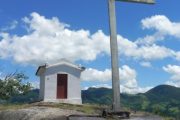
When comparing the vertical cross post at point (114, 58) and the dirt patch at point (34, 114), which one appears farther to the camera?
the dirt patch at point (34, 114)

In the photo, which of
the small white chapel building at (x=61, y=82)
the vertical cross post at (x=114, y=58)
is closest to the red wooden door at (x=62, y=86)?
the small white chapel building at (x=61, y=82)

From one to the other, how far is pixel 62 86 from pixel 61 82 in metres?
0.41

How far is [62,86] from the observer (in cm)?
3925

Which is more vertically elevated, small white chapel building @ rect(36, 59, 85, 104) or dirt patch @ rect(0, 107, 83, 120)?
small white chapel building @ rect(36, 59, 85, 104)

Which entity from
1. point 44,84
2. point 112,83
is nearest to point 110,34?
point 112,83

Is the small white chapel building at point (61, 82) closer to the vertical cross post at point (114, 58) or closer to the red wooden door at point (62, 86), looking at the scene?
the red wooden door at point (62, 86)

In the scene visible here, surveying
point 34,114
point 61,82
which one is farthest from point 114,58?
point 61,82

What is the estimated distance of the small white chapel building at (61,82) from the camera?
126ft

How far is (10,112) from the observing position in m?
12.7

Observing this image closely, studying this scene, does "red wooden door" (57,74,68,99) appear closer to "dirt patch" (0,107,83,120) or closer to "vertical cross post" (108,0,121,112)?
"dirt patch" (0,107,83,120)

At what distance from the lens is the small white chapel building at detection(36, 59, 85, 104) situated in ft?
126

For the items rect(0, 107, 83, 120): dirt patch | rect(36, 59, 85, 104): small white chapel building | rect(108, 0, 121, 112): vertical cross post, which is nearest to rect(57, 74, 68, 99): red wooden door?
rect(36, 59, 85, 104): small white chapel building

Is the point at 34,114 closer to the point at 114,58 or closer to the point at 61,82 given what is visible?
the point at 114,58

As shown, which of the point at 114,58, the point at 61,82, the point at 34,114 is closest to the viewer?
the point at 114,58
